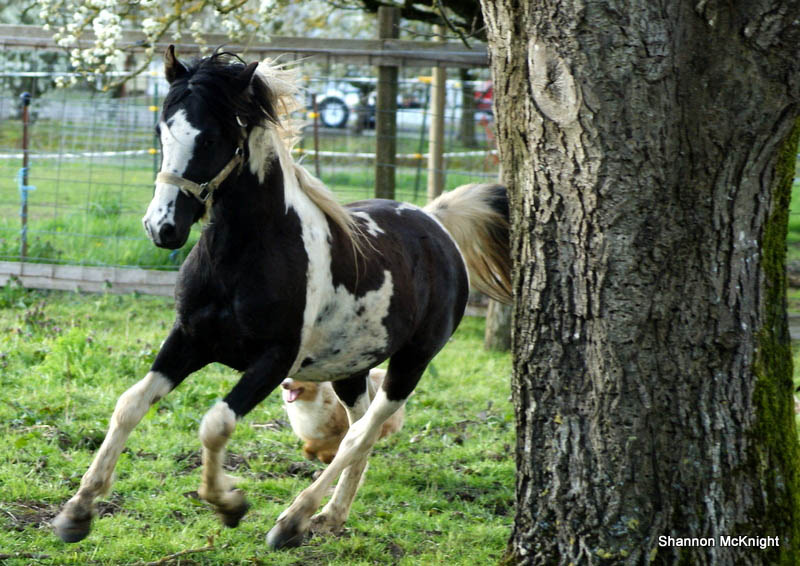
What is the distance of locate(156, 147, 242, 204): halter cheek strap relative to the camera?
3.47 metres

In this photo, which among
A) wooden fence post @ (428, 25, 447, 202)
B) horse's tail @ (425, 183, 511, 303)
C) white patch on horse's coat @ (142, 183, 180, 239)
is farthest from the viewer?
wooden fence post @ (428, 25, 447, 202)

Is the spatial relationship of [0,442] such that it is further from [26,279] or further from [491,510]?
[26,279]

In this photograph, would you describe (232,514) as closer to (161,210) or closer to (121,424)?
(121,424)

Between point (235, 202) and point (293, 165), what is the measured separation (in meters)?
0.45

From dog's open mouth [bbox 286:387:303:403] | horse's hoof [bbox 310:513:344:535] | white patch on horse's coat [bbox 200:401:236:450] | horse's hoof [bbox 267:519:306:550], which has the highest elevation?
white patch on horse's coat [bbox 200:401:236:450]

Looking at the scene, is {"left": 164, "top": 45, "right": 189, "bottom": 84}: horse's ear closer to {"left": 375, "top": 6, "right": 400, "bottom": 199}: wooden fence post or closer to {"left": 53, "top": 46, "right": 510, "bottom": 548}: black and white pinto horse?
{"left": 53, "top": 46, "right": 510, "bottom": 548}: black and white pinto horse

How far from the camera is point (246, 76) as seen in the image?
373 centimetres

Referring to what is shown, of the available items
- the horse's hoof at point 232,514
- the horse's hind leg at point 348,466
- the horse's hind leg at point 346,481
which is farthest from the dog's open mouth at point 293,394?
the horse's hoof at point 232,514

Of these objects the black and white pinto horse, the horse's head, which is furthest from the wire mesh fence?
the horse's head

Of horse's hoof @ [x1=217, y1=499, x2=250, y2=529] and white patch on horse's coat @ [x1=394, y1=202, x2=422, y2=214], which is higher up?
white patch on horse's coat @ [x1=394, y1=202, x2=422, y2=214]

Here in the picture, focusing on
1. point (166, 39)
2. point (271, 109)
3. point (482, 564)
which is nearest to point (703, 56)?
point (271, 109)

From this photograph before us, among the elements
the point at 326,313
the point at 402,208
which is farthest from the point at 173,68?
the point at 402,208

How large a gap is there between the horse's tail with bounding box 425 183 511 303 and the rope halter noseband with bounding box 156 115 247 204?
1751 millimetres

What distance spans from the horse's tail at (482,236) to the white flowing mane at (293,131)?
106 centimetres
